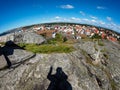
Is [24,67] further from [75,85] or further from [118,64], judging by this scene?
A: [118,64]

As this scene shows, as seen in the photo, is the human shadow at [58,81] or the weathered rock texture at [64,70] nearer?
the weathered rock texture at [64,70]

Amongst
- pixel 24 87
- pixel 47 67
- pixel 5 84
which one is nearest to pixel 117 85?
pixel 47 67

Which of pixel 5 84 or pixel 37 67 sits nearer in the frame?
pixel 5 84

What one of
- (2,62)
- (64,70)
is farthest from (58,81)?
(2,62)

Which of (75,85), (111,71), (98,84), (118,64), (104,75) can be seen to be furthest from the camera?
(118,64)

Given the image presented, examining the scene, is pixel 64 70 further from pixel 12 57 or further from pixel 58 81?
pixel 12 57

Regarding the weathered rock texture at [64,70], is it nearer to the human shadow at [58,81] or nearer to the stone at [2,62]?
the human shadow at [58,81]

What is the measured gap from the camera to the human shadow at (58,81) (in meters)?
17.3

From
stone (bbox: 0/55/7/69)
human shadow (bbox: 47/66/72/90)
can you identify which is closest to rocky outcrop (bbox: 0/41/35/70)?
stone (bbox: 0/55/7/69)

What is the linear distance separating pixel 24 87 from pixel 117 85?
14569mm

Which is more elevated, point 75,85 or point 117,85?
point 75,85

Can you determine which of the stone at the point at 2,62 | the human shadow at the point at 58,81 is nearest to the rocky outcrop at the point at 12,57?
the stone at the point at 2,62

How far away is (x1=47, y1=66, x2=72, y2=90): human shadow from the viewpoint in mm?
17294

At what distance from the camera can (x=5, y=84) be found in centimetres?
1571
